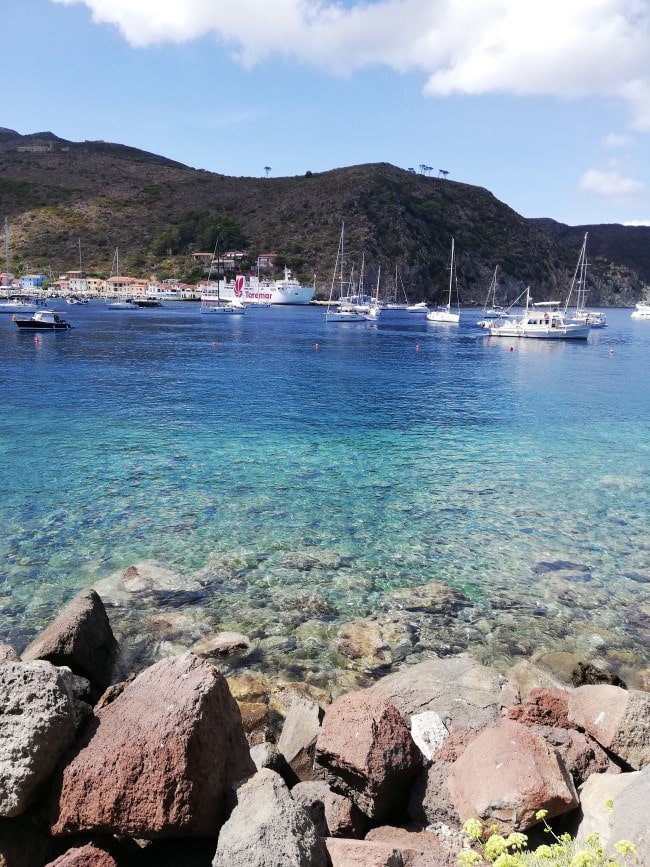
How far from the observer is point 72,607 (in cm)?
743

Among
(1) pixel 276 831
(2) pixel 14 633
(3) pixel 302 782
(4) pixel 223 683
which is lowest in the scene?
(2) pixel 14 633

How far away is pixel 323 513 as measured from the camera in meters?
13.9

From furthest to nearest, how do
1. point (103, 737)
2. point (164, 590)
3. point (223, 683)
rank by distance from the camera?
point (164, 590) < point (223, 683) < point (103, 737)

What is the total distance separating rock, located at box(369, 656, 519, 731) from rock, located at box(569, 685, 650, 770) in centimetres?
92

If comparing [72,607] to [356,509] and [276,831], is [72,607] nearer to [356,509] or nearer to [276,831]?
[276,831]

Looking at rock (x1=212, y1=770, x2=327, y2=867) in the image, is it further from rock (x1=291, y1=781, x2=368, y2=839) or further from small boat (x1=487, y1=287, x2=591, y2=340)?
small boat (x1=487, y1=287, x2=591, y2=340)

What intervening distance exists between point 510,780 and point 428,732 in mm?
1166

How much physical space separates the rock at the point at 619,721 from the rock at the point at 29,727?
14.6ft

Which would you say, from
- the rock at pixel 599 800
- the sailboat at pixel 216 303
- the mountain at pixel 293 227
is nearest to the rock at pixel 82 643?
the rock at pixel 599 800

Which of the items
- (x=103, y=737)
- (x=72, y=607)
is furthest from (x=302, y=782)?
(x=72, y=607)

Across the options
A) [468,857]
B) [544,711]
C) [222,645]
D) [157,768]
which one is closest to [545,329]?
[222,645]

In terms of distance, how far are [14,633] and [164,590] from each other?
91.1 inches

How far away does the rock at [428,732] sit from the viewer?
5.40 meters

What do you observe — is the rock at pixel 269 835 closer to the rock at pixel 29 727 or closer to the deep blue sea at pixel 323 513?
the rock at pixel 29 727
